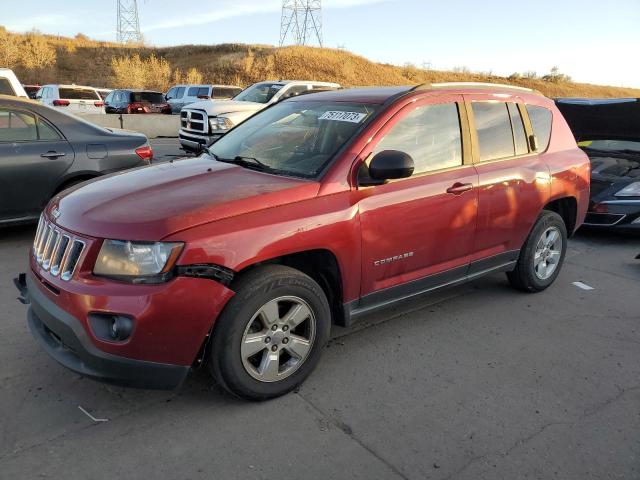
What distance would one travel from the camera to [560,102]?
8117mm

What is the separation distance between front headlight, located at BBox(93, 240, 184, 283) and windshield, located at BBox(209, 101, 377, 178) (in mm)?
1071

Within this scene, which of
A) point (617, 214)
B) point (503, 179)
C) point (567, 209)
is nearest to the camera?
point (503, 179)

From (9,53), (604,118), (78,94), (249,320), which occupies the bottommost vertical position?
(249,320)

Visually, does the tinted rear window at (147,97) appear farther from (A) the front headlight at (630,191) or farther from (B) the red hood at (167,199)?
(B) the red hood at (167,199)

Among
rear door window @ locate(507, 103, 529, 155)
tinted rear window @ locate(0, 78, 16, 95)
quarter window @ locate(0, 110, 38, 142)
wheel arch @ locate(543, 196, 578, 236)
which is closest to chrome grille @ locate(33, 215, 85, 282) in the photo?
quarter window @ locate(0, 110, 38, 142)

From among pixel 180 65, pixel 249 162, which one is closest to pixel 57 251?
pixel 249 162

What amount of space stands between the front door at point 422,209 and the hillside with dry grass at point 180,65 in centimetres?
4837

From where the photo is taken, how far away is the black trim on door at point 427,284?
11.4ft

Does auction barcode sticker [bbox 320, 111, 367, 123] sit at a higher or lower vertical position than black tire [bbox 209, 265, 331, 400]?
higher

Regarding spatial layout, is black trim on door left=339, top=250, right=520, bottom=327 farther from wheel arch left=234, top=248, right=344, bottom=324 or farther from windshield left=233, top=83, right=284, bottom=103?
windshield left=233, top=83, right=284, bottom=103

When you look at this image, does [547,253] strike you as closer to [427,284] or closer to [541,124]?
[541,124]

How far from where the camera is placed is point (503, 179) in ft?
13.8

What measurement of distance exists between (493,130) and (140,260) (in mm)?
2970

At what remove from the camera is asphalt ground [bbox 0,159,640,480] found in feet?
8.46
